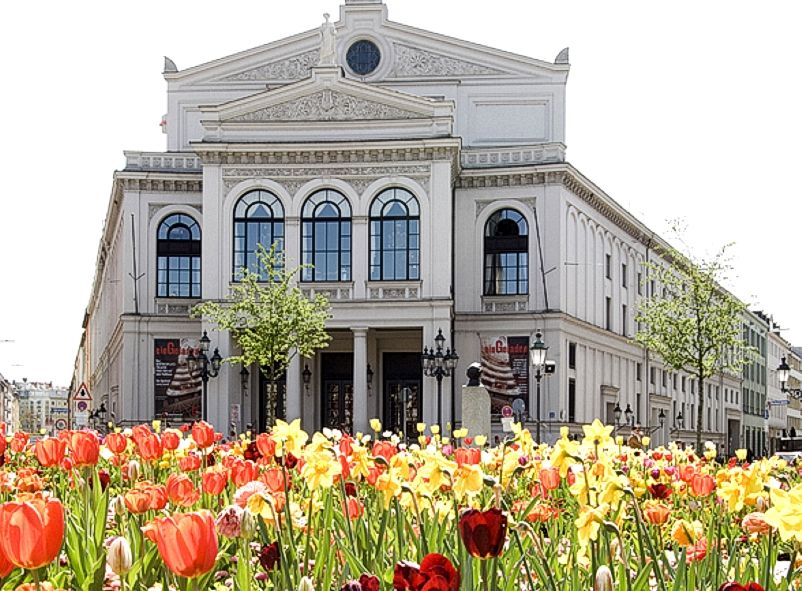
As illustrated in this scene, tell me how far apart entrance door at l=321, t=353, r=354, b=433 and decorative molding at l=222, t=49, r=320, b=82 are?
13354 millimetres

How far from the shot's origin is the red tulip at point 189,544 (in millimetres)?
2643

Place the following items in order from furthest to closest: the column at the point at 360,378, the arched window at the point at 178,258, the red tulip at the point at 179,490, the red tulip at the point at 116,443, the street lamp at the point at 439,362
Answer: the arched window at the point at 178,258, the column at the point at 360,378, the street lamp at the point at 439,362, the red tulip at the point at 116,443, the red tulip at the point at 179,490

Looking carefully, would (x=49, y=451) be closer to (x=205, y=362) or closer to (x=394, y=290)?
(x=205, y=362)

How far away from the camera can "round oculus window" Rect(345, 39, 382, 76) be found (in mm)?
59281

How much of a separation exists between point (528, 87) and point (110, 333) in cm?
2591

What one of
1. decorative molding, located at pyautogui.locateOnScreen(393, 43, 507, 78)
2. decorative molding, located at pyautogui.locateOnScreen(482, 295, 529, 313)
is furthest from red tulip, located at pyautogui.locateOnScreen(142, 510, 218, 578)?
decorative molding, located at pyautogui.locateOnScreen(393, 43, 507, 78)

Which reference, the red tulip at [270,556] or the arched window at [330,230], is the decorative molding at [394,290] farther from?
the red tulip at [270,556]

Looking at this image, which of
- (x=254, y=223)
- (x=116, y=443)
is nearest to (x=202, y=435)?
(x=116, y=443)

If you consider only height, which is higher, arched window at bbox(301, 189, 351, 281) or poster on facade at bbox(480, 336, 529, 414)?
arched window at bbox(301, 189, 351, 281)

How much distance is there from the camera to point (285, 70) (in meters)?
59.3

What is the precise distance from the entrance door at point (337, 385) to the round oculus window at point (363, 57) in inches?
542

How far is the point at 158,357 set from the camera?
5447 centimetres

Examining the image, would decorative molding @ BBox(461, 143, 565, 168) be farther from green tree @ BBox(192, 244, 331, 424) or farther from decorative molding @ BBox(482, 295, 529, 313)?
green tree @ BBox(192, 244, 331, 424)

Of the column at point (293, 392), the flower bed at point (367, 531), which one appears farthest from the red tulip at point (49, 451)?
the column at point (293, 392)
